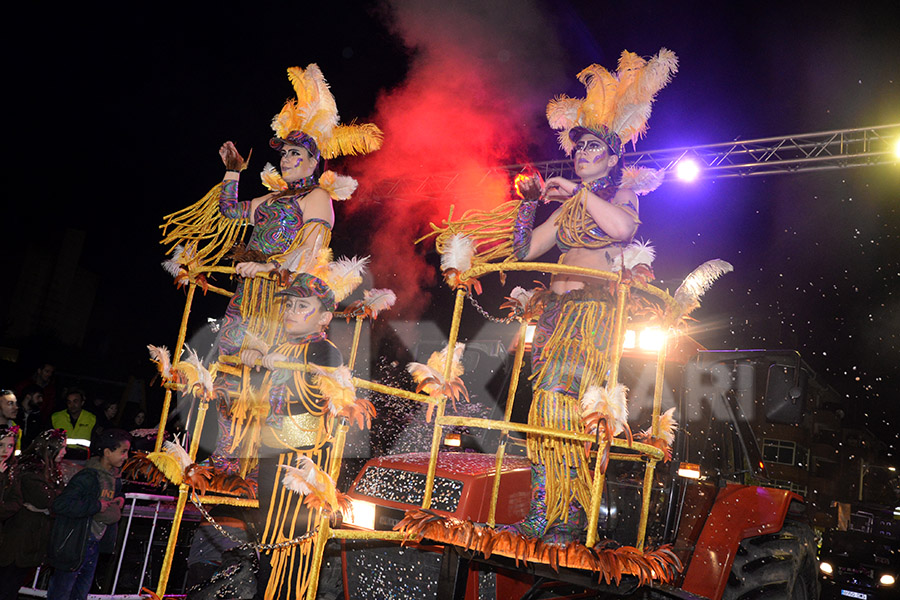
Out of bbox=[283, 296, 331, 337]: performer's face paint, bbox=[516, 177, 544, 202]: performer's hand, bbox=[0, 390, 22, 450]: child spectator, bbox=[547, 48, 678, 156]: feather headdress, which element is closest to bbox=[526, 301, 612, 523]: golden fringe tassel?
bbox=[516, 177, 544, 202]: performer's hand

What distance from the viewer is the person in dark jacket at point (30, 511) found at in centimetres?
472

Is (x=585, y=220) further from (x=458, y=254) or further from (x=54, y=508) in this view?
(x=54, y=508)

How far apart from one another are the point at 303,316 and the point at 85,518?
2.96 metres

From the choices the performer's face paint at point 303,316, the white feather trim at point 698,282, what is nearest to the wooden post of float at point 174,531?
the performer's face paint at point 303,316

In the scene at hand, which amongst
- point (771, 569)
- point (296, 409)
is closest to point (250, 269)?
point (296, 409)

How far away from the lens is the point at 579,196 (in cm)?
350

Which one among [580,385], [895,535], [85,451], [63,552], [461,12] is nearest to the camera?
[580,385]

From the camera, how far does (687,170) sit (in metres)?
9.52

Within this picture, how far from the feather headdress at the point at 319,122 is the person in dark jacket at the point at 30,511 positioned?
3.30 m

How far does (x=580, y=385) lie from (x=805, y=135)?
782cm

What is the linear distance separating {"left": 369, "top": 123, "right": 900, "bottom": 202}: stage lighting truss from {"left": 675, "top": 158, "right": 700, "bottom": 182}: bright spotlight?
0.05m

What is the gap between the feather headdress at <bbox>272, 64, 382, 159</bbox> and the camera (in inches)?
170

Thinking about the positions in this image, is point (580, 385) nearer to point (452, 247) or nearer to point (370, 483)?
point (452, 247)

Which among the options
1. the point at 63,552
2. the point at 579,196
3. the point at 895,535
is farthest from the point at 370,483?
the point at 895,535
